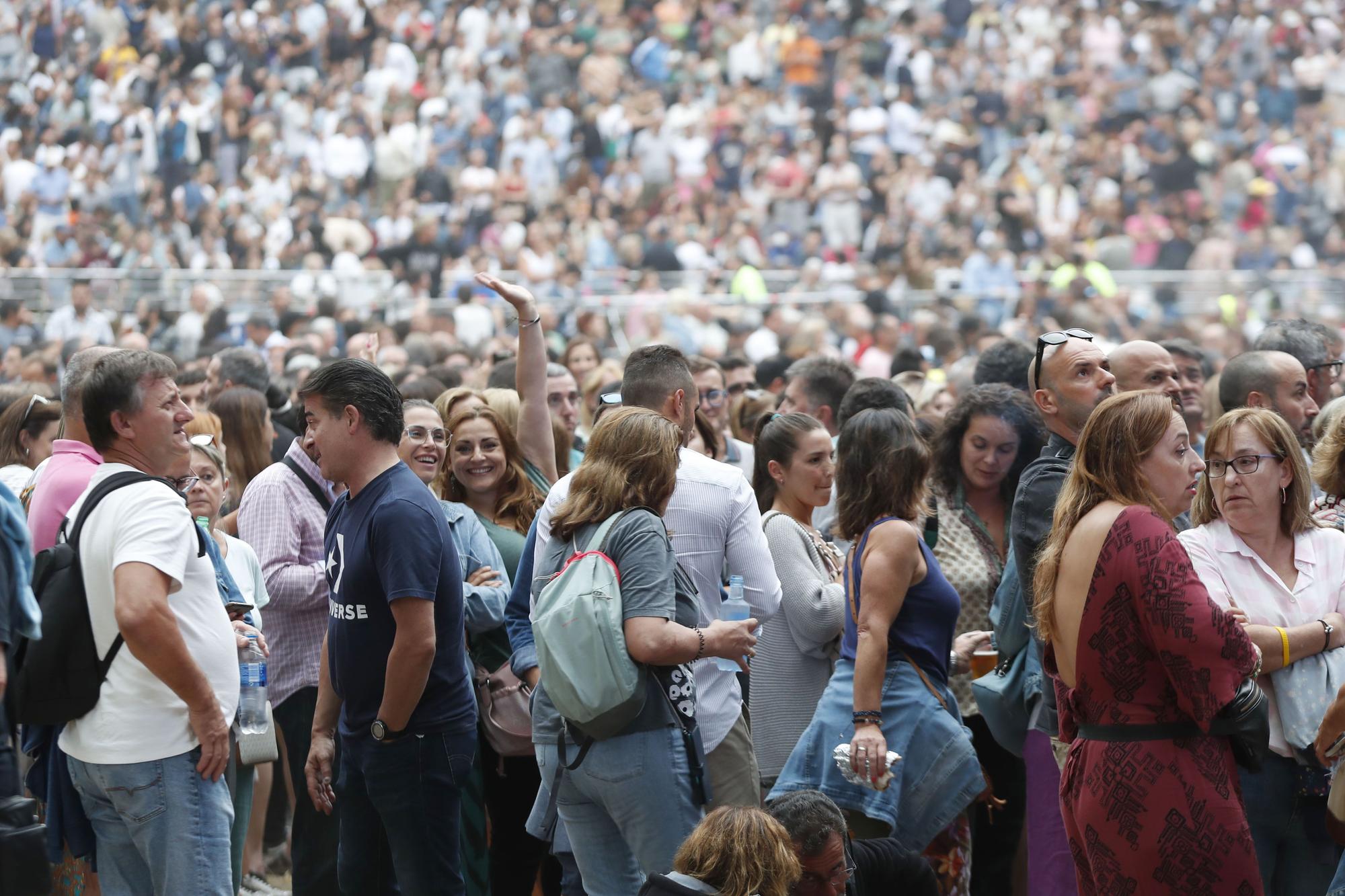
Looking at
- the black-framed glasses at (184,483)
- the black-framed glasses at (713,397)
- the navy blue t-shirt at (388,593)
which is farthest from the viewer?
the black-framed glasses at (713,397)

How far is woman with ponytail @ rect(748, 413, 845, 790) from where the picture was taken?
430 centimetres

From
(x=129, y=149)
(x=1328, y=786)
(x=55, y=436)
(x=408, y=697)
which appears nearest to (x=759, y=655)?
(x=408, y=697)

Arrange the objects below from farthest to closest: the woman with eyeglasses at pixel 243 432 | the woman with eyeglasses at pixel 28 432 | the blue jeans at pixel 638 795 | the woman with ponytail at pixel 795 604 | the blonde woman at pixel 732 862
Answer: the woman with eyeglasses at pixel 243 432, the woman with eyeglasses at pixel 28 432, the woman with ponytail at pixel 795 604, the blue jeans at pixel 638 795, the blonde woman at pixel 732 862

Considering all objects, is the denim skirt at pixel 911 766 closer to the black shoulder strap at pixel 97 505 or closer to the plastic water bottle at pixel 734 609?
the plastic water bottle at pixel 734 609

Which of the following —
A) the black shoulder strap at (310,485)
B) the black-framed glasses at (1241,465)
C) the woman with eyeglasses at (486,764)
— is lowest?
the woman with eyeglasses at (486,764)

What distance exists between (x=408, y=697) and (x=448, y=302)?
10128mm

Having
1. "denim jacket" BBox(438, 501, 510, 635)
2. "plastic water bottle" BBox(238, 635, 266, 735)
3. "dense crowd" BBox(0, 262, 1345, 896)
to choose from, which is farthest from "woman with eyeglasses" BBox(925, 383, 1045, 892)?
"plastic water bottle" BBox(238, 635, 266, 735)

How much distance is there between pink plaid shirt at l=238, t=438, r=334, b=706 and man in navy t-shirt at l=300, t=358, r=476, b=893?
0.86 meters

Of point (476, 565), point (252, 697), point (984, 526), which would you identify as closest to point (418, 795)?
point (252, 697)

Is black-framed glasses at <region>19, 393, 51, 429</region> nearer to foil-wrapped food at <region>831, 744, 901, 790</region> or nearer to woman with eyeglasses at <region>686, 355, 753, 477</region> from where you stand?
woman with eyeglasses at <region>686, 355, 753, 477</region>

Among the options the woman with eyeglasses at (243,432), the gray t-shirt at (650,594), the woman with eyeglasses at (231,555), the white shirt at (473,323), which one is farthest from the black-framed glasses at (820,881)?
the white shirt at (473,323)

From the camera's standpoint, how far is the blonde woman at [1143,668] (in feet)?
10.4

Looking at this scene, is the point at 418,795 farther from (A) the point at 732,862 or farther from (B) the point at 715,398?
(B) the point at 715,398

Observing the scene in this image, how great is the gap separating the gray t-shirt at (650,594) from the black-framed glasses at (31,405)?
2.42 metres
